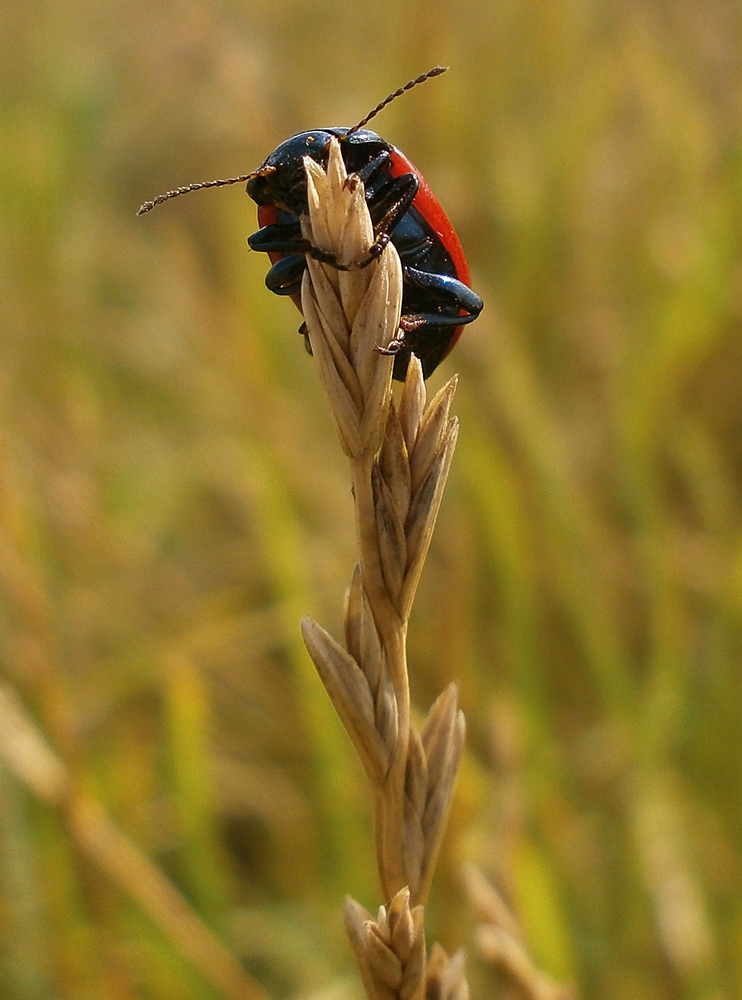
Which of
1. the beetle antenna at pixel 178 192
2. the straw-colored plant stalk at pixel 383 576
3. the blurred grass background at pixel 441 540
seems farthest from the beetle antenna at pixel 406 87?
the blurred grass background at pixel 441 540

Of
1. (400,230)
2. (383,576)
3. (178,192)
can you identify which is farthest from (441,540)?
(383,576)

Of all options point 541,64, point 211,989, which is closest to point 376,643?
point 211,989

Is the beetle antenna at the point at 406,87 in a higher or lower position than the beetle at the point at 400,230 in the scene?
higher

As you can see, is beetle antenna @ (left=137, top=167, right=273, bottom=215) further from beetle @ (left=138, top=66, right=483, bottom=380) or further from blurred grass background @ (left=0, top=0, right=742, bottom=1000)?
blurred grass background @ (left=0, top=0, right=742, bottom=1000)

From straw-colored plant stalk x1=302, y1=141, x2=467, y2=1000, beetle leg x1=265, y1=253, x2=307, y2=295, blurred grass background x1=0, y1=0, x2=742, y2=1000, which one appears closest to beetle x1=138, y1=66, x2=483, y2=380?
beetle leg x1=265, y1=253, x2=307, y2=295

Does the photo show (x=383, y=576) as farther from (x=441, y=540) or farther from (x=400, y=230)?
(x=441, y=540)

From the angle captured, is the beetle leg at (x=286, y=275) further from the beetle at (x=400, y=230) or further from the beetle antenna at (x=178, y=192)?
the beetle antenna at (x=178, y=192)
